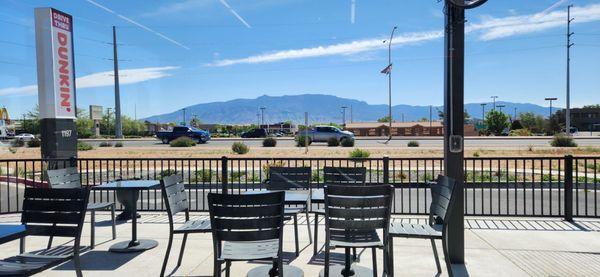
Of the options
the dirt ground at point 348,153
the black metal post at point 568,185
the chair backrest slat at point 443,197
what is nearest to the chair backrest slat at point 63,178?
the chair backrest slat at point 443,197

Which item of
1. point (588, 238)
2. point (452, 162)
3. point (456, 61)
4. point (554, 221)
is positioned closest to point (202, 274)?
point (452, 162)

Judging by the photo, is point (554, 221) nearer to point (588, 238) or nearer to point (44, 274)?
point (588, 238)

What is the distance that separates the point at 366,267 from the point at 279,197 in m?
1.88

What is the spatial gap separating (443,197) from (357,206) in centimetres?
115

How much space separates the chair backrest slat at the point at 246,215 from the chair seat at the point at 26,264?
4.62 feet

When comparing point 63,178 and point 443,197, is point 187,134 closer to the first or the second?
point 63,178

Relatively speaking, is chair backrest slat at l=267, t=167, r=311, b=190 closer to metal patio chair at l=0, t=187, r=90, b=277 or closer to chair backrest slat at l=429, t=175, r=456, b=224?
chair backrest slat at l=429, t=175, r=456, b=224

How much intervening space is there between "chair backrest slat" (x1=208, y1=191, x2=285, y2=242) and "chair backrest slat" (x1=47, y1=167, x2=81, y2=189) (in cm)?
355

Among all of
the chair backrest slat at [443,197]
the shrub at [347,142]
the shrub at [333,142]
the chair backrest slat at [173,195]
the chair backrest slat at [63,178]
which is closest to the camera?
the chair backrest slat at [443,197]

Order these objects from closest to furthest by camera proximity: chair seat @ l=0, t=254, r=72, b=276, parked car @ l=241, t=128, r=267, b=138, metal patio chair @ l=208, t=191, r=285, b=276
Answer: chair seat @ l=0, t=254, r=72, b=276
metal patio chair @ l=208, t=191, r=285, b=276
parked car @ l=241, t=128, r=267, b=138

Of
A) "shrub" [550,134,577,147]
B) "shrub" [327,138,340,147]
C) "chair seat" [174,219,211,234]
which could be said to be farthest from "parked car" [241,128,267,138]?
"chair seat" [174,219,211,234]

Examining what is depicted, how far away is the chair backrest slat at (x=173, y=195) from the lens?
5.00 m

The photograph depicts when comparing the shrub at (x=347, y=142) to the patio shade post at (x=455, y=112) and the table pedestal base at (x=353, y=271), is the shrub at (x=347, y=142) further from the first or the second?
the table pedestal base at (x=353, y=271)

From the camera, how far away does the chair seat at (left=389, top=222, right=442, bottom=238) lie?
14.9 ft
